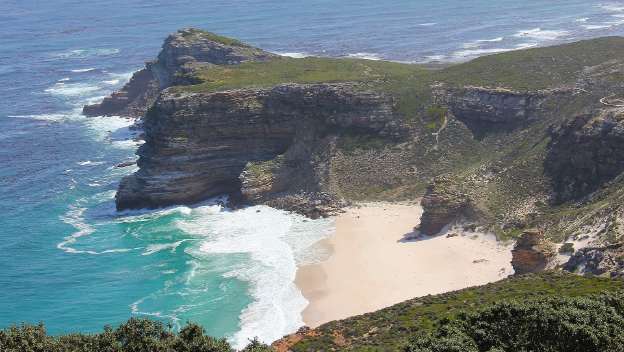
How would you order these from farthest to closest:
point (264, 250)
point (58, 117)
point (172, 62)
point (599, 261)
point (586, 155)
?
point (58, 117), point (172, 62), point (264, 250), point (586, 155), point (599, 261)

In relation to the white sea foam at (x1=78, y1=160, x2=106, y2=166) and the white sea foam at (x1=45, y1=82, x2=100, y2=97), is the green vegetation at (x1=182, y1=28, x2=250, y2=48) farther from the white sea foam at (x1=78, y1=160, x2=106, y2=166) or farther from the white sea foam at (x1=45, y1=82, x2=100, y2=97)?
the white sea foam at (x1=78, y1=160, x2=106, y2=166)

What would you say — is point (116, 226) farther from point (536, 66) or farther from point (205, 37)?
point (536, 66)

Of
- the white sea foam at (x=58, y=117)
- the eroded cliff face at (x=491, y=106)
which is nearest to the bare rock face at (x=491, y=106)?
the eroded cliff face at (x=491, y=106)

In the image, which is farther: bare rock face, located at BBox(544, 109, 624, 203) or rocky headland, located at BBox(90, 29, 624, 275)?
rocky headland, located at BBox(90, 29, 624, 275)

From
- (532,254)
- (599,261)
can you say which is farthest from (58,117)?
(599,261)

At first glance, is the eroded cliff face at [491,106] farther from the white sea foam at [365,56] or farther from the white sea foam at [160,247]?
the white sea foam at [365,56]

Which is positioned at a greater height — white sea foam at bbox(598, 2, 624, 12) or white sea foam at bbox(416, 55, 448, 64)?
white sea foam at bbox(598, 2, 624, 12)

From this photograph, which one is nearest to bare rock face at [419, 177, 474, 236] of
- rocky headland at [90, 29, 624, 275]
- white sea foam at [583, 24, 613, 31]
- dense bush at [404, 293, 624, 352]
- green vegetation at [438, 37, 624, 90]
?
rocky headland at [90, 29, 624, 275]
